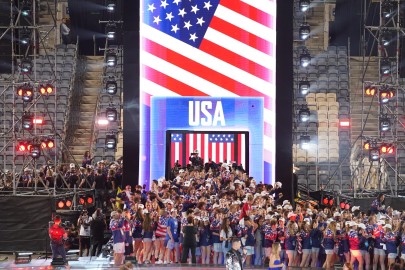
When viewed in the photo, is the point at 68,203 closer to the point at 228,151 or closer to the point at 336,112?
the point at 228,151

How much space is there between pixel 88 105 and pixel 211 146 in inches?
414

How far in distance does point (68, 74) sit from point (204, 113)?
430 inches

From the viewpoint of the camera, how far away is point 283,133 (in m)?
29.4

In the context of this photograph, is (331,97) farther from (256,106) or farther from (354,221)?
(354,221)

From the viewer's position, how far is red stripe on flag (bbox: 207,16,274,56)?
97.1ft

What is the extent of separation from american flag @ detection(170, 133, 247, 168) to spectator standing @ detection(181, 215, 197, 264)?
22.7ft

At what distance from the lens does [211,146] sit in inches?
1160

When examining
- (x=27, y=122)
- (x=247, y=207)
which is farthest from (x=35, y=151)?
(x=247, y=207)

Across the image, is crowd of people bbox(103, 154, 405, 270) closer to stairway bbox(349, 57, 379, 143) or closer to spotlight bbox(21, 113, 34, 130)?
spotlight bbox(21, 113, 34, 130)

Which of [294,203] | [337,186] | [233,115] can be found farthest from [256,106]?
[337,186]

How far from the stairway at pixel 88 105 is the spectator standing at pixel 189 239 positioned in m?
14.5

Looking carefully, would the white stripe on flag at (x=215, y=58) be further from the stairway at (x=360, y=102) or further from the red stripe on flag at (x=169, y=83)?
the stairway at (x=360, y=102)

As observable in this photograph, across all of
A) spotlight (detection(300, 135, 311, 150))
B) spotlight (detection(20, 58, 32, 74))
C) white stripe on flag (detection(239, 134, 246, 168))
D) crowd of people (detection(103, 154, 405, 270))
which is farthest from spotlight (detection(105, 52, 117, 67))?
crowd of people (detection(103, 154, 405, 270))

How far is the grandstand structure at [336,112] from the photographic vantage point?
110ft
